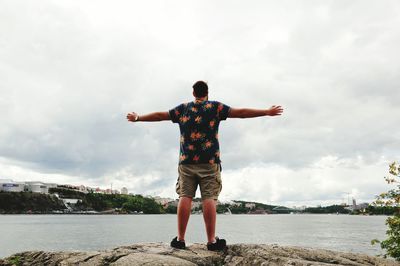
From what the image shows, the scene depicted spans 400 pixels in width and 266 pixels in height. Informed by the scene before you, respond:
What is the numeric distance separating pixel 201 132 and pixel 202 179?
35.4 inches

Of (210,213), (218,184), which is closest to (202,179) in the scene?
(218,184)

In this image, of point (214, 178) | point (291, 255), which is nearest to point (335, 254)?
point (291, 255)

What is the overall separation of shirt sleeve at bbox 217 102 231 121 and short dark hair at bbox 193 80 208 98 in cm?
45

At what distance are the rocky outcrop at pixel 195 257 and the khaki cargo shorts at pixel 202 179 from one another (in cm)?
109

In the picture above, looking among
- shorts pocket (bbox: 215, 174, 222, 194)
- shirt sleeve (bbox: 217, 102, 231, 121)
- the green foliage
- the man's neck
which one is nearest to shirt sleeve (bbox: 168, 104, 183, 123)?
the man's neck

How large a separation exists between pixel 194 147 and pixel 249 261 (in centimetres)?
229

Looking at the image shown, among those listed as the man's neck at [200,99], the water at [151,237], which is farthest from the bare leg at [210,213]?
the water at [151,237]

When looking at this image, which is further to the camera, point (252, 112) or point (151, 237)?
point (151, 237)

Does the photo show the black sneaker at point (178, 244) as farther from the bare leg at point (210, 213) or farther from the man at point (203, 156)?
the bare leg at point (210, 213)

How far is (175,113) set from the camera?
7336 mm

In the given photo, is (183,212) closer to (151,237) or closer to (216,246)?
(216,246)

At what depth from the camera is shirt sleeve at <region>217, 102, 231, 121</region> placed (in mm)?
7109

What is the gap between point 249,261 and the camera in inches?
259

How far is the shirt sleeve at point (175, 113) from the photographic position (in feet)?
24.0
